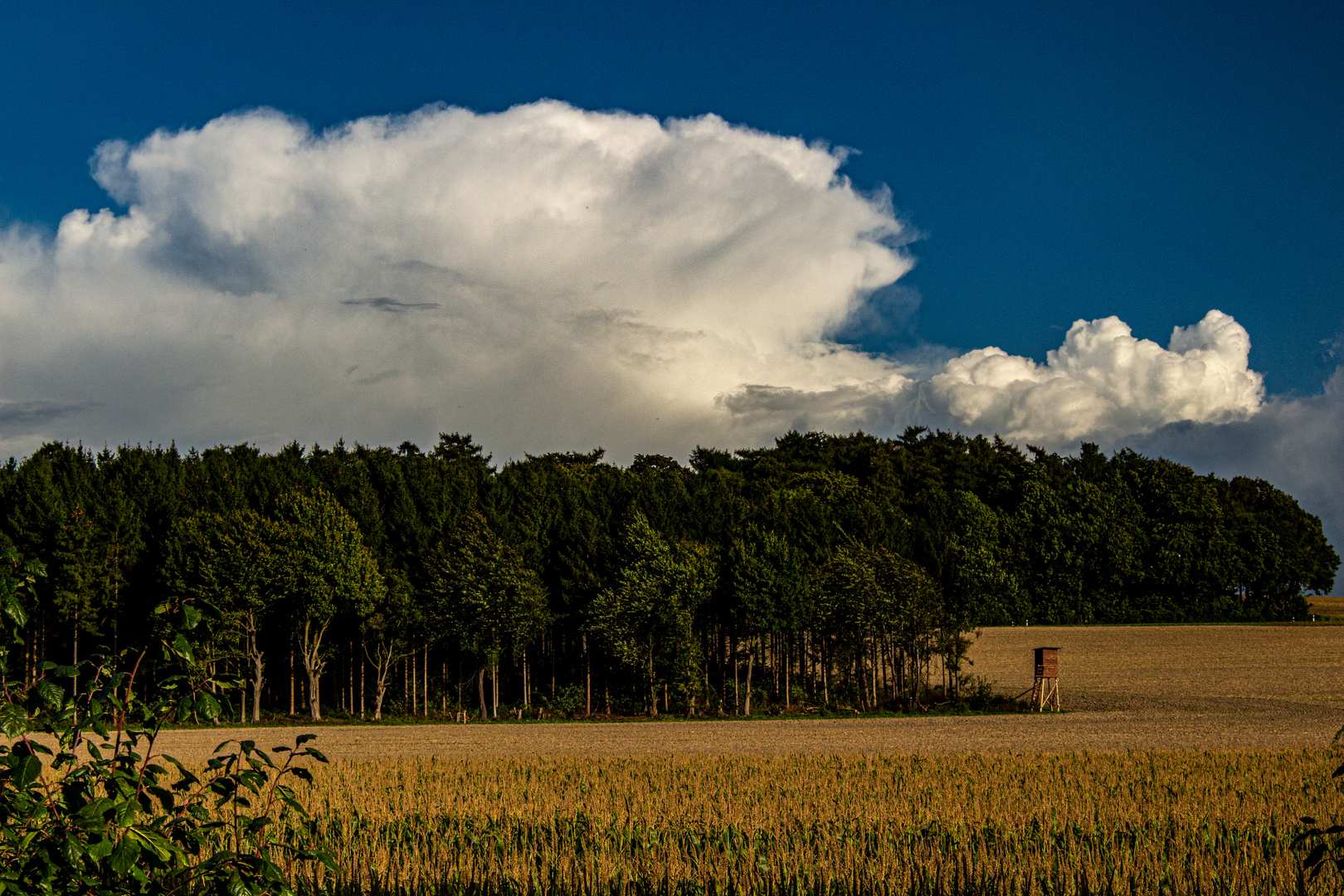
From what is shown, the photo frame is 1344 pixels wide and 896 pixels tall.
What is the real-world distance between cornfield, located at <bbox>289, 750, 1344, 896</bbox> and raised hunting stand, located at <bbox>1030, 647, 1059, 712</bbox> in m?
27.6

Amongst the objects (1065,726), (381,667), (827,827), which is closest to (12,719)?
(827,827)

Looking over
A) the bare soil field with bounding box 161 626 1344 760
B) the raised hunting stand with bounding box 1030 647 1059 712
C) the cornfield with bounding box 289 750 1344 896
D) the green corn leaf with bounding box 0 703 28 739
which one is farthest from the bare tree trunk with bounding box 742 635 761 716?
the green corn leaf with bounding box 0 703 28 739

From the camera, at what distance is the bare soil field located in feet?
117

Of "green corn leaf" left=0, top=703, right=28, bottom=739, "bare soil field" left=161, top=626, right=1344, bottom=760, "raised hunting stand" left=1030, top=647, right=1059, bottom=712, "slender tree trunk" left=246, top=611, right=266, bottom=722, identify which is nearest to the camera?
"green corn leaf" left=0, top=703, right=28, bottom=739

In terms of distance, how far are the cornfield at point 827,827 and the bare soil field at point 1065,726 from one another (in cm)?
961

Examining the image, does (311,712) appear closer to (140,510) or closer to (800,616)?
(140,510)

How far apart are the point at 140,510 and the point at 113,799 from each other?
65.8 metres

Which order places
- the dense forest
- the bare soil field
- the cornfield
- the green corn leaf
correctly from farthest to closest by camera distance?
the dense forest < the bare soil field < the cornfield < the green corn leaf

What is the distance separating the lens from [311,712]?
56281mm

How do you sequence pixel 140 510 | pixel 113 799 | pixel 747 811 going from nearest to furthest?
pixel 113 799, pixel 747 811, pixel 140 510

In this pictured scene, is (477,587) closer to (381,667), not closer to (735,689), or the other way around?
(381,667)

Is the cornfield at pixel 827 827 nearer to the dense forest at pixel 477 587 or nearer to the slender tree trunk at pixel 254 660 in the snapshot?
the dense forest at pixel 477 587

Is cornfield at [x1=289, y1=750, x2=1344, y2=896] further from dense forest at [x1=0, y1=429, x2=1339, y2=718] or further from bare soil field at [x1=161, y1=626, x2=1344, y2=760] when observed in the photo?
dense forest at [x1=0, y1=429, x2=1339, y2=718]

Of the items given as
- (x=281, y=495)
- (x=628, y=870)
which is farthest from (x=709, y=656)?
(x=628, y=870)
